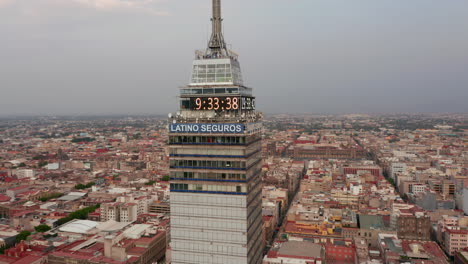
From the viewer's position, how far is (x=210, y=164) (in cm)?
6081

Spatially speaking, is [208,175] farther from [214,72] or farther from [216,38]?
[216,38]

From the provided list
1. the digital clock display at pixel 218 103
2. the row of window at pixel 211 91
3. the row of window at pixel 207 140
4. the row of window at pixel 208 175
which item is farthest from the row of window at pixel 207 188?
the row of window at pixel 211 91

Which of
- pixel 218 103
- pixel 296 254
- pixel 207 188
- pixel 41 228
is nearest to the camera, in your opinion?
pixel 207 188

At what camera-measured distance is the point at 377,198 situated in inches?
5812

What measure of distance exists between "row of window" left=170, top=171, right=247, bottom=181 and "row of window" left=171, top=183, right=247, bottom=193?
46.9 inches

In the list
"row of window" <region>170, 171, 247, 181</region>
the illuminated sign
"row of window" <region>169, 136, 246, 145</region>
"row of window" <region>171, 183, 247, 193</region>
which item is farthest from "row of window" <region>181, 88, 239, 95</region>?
"row of window" <region>171, 183, 247, 193</region>

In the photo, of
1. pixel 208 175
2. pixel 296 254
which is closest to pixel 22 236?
pixel 296 254

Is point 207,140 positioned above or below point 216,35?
below

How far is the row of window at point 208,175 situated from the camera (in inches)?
2352

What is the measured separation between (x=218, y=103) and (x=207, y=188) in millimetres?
13046

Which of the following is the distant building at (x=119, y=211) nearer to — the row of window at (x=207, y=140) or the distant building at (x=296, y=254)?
the distant building at (x=296, y=254)

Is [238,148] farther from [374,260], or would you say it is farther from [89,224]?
[89,224]

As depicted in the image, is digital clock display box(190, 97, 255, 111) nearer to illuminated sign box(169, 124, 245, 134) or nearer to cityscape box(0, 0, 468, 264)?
cityscape box(0, 0, 468, 264)

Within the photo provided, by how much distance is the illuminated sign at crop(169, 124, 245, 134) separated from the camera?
194ft
